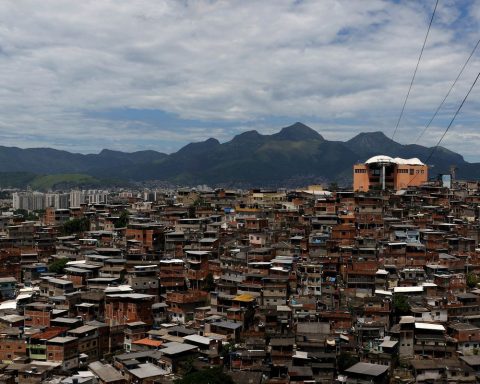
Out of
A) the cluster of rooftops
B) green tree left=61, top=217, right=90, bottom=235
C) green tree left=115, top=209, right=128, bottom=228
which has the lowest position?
the cluster of rooftops

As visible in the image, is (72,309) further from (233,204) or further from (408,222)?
(233,204)

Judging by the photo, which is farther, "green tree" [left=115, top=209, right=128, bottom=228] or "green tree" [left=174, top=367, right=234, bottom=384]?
"green tree" [left=115, top=209, right=128, bottom=228]

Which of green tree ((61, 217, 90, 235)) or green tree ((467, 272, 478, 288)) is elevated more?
green tree ((61, 217, 90, 235))

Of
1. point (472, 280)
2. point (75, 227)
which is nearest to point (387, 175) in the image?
point (472, 280)

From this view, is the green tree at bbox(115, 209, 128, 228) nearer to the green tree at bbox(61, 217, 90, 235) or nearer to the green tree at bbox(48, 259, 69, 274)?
the green tree at bbox(61, 217, 90, 235)

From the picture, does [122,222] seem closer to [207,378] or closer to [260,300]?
[260,300]

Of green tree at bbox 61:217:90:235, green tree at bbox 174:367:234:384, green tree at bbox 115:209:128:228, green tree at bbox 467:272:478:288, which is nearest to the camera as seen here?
green tree at bbox 174:367:234:384

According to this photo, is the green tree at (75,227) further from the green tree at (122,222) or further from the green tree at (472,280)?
the green tree at (472,280)

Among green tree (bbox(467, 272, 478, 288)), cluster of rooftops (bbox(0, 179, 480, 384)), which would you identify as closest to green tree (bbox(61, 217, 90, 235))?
cluster of rooftops (bbox(0, 179, 480, 384))
